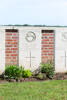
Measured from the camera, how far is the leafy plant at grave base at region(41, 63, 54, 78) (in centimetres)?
1035

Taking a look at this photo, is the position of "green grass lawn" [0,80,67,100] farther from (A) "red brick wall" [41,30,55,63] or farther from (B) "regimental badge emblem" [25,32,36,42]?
(B) "regimental badge emblem" [25,32,36,42]

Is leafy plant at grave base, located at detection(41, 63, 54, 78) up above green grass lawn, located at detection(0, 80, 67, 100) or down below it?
above

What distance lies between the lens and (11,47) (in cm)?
1080

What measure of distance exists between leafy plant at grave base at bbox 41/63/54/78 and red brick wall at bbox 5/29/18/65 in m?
1.18

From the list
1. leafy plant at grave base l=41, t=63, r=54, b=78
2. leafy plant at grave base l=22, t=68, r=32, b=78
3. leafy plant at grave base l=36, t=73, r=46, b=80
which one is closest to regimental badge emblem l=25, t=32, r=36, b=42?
leafy plant at grave base l=41, t=63, r=54, b=78

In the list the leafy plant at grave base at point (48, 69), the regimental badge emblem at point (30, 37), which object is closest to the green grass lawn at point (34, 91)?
the leafy plant at grave base at point (48, 69)

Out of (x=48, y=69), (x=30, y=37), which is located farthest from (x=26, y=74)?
(x=30, y=37)

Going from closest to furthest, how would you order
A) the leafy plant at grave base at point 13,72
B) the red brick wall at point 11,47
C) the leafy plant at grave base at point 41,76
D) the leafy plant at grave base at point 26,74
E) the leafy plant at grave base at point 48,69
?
the leafy plant at grave base at point 13,72
the leafy plant at grave base at point 41,76
the leafy plant at grave base at point 26,74
the leafy plant at grave base at point 48,69
the red brick wall at point 11,47

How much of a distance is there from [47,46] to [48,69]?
1.18 m

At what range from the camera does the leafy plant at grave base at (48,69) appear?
34.0ft

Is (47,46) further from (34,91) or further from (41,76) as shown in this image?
(34,91)

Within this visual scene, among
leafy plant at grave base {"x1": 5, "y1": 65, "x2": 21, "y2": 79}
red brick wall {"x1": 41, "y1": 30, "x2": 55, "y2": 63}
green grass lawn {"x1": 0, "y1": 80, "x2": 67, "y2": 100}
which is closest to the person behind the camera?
green grass lawn {"x1": 0, "y1": 80, "x2": 67, "y2": 100}

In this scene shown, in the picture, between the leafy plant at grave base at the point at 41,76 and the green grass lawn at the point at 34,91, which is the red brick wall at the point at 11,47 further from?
the green grass lawn at the point at 34,91

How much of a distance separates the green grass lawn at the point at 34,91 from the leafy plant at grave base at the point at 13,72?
1.13 m
